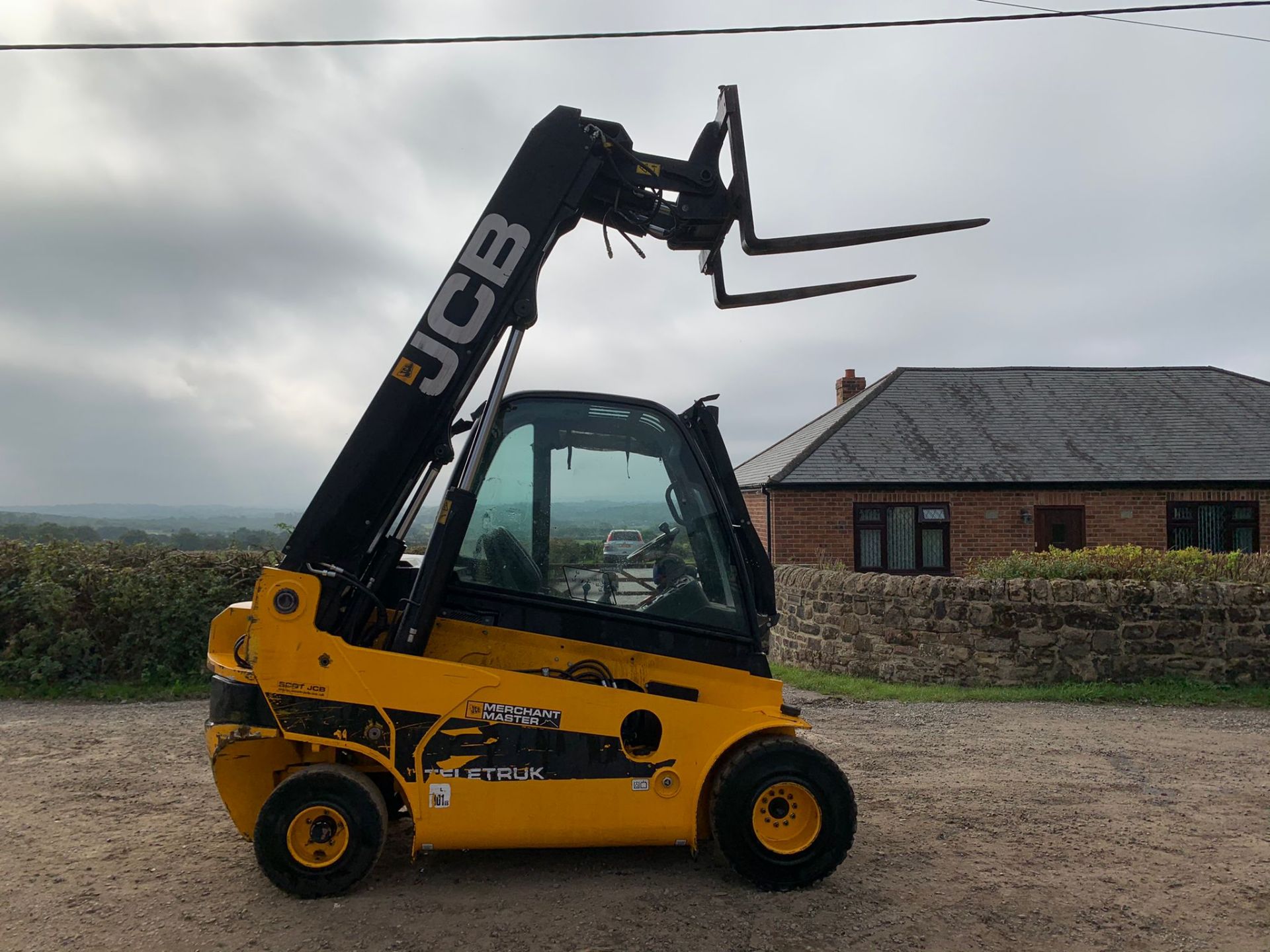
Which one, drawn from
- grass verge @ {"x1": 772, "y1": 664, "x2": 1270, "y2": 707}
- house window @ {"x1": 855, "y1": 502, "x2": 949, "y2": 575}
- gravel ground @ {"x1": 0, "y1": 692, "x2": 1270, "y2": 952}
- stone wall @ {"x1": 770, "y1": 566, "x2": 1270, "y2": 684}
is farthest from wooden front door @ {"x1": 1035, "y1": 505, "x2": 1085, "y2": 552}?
gravel ground @ {"x1": 0, "y1": 692, "x2": 1270, "y2": 952}

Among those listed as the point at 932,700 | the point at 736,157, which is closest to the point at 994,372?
the point at 932,700

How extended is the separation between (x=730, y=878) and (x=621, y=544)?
5.65 ft

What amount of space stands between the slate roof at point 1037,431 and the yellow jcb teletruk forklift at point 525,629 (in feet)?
40.5

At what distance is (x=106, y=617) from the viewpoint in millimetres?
9461

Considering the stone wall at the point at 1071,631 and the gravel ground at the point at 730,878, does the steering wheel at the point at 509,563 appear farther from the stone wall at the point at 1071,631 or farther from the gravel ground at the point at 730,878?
the stone wall at the point at 1071,631

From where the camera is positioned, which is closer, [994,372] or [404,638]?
[404,638]

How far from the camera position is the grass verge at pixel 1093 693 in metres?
8.70

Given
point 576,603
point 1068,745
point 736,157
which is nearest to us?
point 576,603

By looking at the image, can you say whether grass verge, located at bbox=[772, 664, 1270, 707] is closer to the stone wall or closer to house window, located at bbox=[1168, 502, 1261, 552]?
the stone wall

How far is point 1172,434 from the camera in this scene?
19.0 meters

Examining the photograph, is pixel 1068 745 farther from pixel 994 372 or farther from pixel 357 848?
pixel 994 372

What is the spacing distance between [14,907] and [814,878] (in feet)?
12.0

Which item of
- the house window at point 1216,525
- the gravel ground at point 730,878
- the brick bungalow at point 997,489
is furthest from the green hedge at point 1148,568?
the house window at point 1216,525

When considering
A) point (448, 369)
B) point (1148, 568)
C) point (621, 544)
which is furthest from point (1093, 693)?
point (448, 369)
